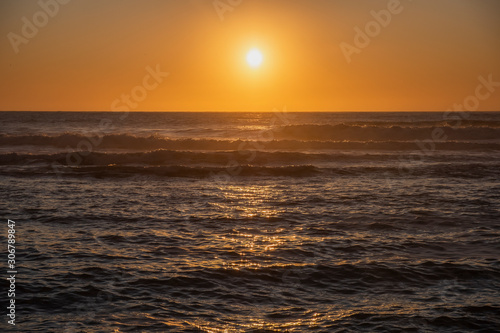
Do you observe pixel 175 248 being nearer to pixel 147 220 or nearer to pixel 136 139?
pixel 147 220

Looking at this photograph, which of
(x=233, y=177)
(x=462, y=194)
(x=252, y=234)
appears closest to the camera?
(x=252, y=234)

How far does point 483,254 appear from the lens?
10.9m

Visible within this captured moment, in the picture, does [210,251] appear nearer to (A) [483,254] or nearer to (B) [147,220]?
(B) [147,220]

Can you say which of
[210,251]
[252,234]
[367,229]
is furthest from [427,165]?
[210,251]

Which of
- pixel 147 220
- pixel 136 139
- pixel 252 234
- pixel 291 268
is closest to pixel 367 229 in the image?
pixel 252 234

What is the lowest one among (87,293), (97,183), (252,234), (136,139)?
(87,293)

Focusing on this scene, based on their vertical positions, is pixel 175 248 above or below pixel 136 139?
below

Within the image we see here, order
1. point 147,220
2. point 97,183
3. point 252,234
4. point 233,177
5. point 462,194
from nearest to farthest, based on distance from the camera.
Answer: point 252,234
point 147,220
point 462,194
point 97,183
point 233,177

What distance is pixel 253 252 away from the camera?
11.1 m

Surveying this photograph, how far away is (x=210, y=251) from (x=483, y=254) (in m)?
5.83

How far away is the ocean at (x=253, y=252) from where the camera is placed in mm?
7738

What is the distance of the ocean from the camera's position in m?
7.74

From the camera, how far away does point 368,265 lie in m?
10.1

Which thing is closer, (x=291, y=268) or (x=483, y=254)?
(x=291, y=268)
